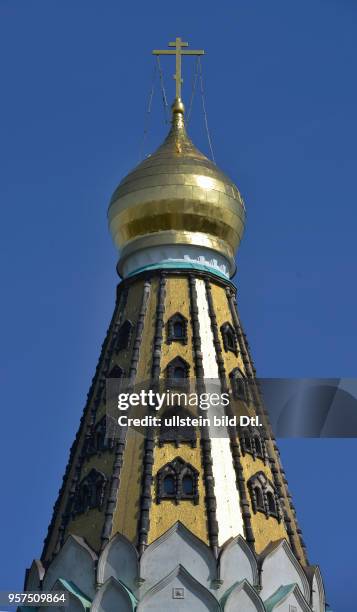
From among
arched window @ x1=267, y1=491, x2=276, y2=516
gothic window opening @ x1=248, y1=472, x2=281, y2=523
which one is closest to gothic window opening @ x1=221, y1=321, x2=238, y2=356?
gothic window opening @ x1=248, y1=472, x2=281, y2=523

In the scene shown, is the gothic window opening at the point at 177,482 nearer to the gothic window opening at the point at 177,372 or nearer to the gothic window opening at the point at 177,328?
the gothic window opening at the point at 177,372

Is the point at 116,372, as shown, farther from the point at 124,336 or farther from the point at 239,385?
the point at 239,385

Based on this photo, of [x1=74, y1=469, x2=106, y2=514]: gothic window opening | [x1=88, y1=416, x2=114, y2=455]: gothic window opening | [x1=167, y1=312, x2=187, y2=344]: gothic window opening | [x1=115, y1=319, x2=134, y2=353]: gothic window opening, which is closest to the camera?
[x1=74, y1=469, x2=106, y2=514]: gothic window opening

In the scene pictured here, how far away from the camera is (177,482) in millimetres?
15430

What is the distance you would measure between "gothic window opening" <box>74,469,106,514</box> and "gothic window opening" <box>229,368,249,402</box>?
6.39 feet

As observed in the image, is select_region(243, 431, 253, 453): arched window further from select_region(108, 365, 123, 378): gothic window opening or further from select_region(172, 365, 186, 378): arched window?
select_region(108, 365, 123, 378): gothic window opening

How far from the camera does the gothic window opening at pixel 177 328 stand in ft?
55.4

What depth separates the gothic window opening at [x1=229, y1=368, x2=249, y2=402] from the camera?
54.5 feet

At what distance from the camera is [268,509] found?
51.9ft

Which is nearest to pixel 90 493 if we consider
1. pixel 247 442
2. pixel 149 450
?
pixel 149 450

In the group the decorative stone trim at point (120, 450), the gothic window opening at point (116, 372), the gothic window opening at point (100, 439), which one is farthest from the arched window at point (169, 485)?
the gothic window opening at point (116, 372)

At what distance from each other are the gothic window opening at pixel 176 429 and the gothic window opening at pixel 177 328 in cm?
111

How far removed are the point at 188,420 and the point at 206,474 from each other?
76cm

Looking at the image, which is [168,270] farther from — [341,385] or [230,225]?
[341,385]
